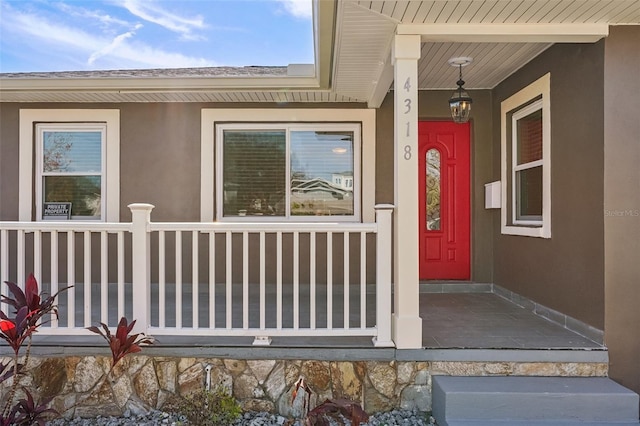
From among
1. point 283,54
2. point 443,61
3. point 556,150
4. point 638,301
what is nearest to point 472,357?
point 638,301

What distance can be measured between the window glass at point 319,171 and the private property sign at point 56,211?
9.47 ft

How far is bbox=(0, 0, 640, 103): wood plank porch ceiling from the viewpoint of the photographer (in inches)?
109

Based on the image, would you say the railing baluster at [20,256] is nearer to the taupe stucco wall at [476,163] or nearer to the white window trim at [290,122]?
the white window trim at [290,122]

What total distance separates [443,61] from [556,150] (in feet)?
4.54

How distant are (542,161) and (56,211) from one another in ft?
18.7

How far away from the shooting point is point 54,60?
503cm

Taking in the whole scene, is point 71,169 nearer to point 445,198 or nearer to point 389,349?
point 389,349

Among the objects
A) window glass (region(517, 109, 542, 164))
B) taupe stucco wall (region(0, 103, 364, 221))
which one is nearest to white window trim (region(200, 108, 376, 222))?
taupe stucco wall (region(0, 103, 364, 221))

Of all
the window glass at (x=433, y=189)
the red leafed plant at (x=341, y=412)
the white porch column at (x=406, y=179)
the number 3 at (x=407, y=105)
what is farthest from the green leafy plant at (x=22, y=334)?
the window glass at (x=433, y=189)

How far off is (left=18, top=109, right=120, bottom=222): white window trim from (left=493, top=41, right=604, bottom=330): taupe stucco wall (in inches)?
192

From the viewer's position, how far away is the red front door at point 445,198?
16.7ft

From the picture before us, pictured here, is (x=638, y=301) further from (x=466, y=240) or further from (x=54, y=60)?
(x=54, y=60)

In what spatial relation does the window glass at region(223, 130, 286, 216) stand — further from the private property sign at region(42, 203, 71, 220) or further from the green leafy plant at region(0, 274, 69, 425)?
the green leafy plant at region(0, 274, 69, 425)

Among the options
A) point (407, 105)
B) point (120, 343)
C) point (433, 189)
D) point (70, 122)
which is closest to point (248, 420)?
point (120, 343)
